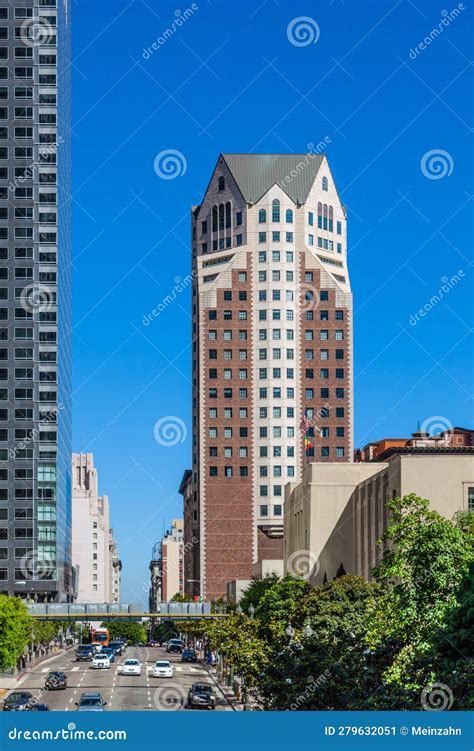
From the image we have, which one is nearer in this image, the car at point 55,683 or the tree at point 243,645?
the tree at point 243,645

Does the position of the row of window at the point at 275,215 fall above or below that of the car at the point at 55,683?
above

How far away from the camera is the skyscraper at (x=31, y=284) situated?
636ft

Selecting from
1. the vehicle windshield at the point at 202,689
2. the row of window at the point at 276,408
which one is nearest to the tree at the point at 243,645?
the vehicle windshield at the point at 202,689

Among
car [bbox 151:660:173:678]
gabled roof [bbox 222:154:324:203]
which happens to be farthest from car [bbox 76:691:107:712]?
Answer: gabled roof [bbox 222:154:324:203]

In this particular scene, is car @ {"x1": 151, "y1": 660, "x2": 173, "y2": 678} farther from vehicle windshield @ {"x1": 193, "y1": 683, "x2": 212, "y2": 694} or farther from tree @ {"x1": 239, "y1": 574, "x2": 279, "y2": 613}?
vehicle windshield @ {"x1": 193, "y1": 683, "x2": 212, "y2": 694}

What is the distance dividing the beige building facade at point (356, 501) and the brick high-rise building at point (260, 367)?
33.1 meters

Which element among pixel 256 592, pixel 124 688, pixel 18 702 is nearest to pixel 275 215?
pixel 256 592

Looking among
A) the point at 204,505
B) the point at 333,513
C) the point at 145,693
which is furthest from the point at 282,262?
the point at 145,693

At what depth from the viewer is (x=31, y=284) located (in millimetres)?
195875

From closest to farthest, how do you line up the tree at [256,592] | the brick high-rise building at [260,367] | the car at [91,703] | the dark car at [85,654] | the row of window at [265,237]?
1. the car at [91,703]
2. the tree at [256,592]
3. the dark car at [85,654]
4. the brick high-rise building at [260,367]
5. the row of window at [265,237]

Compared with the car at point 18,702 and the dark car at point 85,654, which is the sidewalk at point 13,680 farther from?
the car at point 18,702

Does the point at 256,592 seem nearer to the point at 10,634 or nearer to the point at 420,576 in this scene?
the point at 10,634
